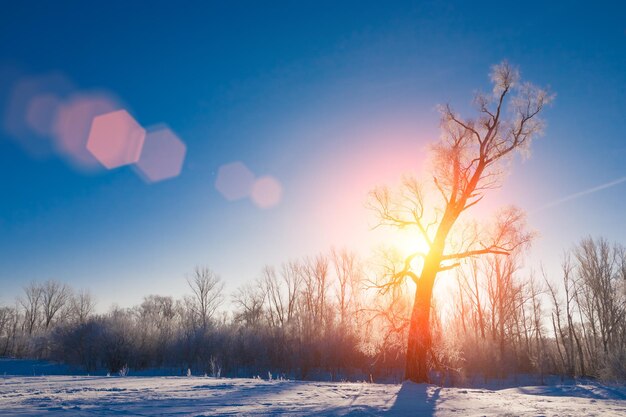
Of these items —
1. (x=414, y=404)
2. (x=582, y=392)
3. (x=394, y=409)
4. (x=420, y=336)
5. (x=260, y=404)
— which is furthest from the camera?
(x=420, y=336)

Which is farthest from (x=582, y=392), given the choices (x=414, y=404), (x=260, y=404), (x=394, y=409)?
(x=260, y=404)

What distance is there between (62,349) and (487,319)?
5230 centimetres

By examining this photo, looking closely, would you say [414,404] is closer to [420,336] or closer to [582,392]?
[420,336]

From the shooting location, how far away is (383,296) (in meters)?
17.5

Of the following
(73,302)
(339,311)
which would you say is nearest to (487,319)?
(339,311)

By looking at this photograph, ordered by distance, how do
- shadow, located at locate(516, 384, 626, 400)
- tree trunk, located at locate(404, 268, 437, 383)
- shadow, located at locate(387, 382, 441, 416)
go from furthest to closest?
tree trunk, located at locate(404, 268, 437, 383) < shadow, located at locate(516, 384, 626, 400) < shadow, located at locate(387, 382, 441, 416)

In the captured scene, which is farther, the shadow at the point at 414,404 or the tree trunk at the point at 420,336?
the tree trunk at the point at 420,336

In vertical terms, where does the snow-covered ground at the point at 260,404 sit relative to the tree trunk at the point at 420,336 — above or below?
below

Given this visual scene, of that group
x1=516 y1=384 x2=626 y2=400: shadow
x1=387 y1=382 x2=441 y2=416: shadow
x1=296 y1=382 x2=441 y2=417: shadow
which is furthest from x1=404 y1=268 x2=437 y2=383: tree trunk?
x1=296 y1=382 x2=441 y2=417: shadow

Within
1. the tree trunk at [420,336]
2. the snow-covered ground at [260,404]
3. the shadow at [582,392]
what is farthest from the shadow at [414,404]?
the shadow at [582,392]

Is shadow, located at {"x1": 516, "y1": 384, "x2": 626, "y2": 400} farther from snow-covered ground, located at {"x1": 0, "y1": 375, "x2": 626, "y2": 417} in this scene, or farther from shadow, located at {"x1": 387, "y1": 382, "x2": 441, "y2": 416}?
shadow, located at {"x1": 387, "y1": 382, "x2": 441, "y2": 416}

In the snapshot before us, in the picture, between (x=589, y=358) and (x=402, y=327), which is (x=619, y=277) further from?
(x=402, y=327)

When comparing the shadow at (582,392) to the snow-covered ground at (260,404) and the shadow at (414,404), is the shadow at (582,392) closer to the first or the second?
the snow-covered ground at (260,404)

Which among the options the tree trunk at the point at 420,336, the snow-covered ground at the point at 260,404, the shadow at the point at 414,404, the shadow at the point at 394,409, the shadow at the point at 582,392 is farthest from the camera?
the tree trunk at the point at 420,336
